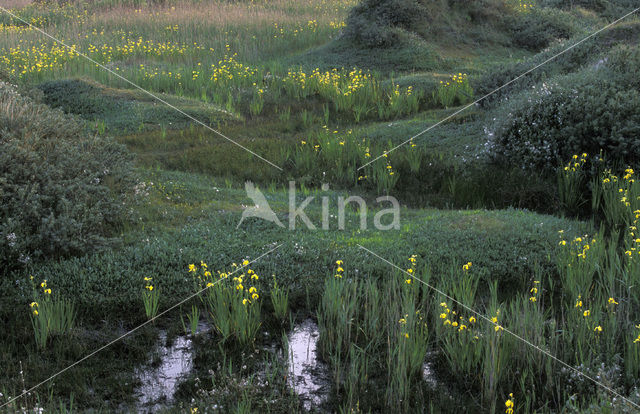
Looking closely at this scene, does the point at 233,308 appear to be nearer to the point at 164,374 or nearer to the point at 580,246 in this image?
the point at 164,374

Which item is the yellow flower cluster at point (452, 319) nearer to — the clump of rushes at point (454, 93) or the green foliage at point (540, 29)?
the clump of rushes at point (454, 93)

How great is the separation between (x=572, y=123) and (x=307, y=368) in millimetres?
5299

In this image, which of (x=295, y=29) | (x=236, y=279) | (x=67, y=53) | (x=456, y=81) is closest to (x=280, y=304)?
(x=236, y=279)

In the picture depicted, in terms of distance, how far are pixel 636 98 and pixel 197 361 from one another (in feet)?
20.6

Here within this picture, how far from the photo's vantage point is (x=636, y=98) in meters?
7.95

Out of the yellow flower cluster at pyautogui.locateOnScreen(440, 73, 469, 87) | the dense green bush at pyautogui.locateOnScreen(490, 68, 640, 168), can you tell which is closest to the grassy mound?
the yellow flower cluster at pyautogui.locateOnScreen(440, 73, 469, 87)

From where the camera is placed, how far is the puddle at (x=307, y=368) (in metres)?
4.54

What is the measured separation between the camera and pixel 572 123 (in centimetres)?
826

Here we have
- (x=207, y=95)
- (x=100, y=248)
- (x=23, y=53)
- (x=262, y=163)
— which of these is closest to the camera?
(x=100, y=248)

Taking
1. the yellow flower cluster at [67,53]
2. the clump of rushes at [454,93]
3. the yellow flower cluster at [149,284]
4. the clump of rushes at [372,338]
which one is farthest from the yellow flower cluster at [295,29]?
the clump of rushes at [372,338]

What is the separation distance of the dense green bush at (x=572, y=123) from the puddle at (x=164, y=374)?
17.0 feet

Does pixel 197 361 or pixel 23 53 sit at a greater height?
pixel 23 53

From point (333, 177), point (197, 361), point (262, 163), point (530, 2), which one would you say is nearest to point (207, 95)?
point (262, 163)

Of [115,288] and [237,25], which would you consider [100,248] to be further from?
[237,25]
